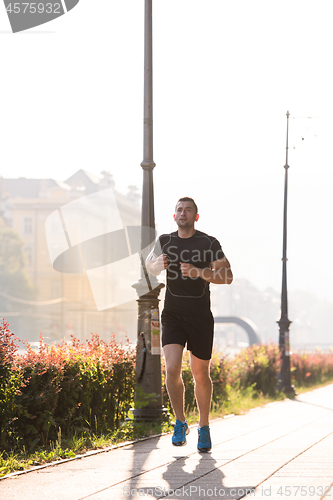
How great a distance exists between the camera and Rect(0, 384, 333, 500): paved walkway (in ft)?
12.6

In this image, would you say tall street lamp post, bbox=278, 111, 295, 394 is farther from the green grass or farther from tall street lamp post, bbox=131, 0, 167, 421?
tall street lamp post, bbox=131, 0, 167, 421

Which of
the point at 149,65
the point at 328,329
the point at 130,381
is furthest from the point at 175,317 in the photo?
the point at 328,329

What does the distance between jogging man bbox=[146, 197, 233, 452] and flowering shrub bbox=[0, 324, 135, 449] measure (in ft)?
4.15

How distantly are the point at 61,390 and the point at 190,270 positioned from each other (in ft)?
6.62

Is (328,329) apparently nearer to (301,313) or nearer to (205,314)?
(301,313)

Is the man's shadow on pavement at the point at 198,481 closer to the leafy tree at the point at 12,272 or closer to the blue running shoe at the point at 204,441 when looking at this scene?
the blue running shoe at the point at 204,441

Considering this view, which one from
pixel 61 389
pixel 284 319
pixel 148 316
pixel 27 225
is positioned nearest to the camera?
pixel 61 389

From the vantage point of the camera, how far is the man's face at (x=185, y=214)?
5.40 meters

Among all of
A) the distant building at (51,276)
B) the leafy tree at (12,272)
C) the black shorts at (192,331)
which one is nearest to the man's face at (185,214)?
the black shorts at (192,331)

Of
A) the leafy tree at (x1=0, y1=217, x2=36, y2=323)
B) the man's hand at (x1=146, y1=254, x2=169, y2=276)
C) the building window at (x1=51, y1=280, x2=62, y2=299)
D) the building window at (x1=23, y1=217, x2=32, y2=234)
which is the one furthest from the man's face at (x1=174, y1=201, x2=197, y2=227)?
the building window at (x1=23, y1=217, x2=32, y2=234)

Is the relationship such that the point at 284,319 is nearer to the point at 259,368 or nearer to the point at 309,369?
the point at 259,368

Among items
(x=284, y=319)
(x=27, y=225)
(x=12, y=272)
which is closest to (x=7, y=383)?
(x=284, y=319)

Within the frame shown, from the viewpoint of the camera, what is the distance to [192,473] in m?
4.40

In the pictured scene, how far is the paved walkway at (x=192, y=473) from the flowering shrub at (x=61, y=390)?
0.73m
